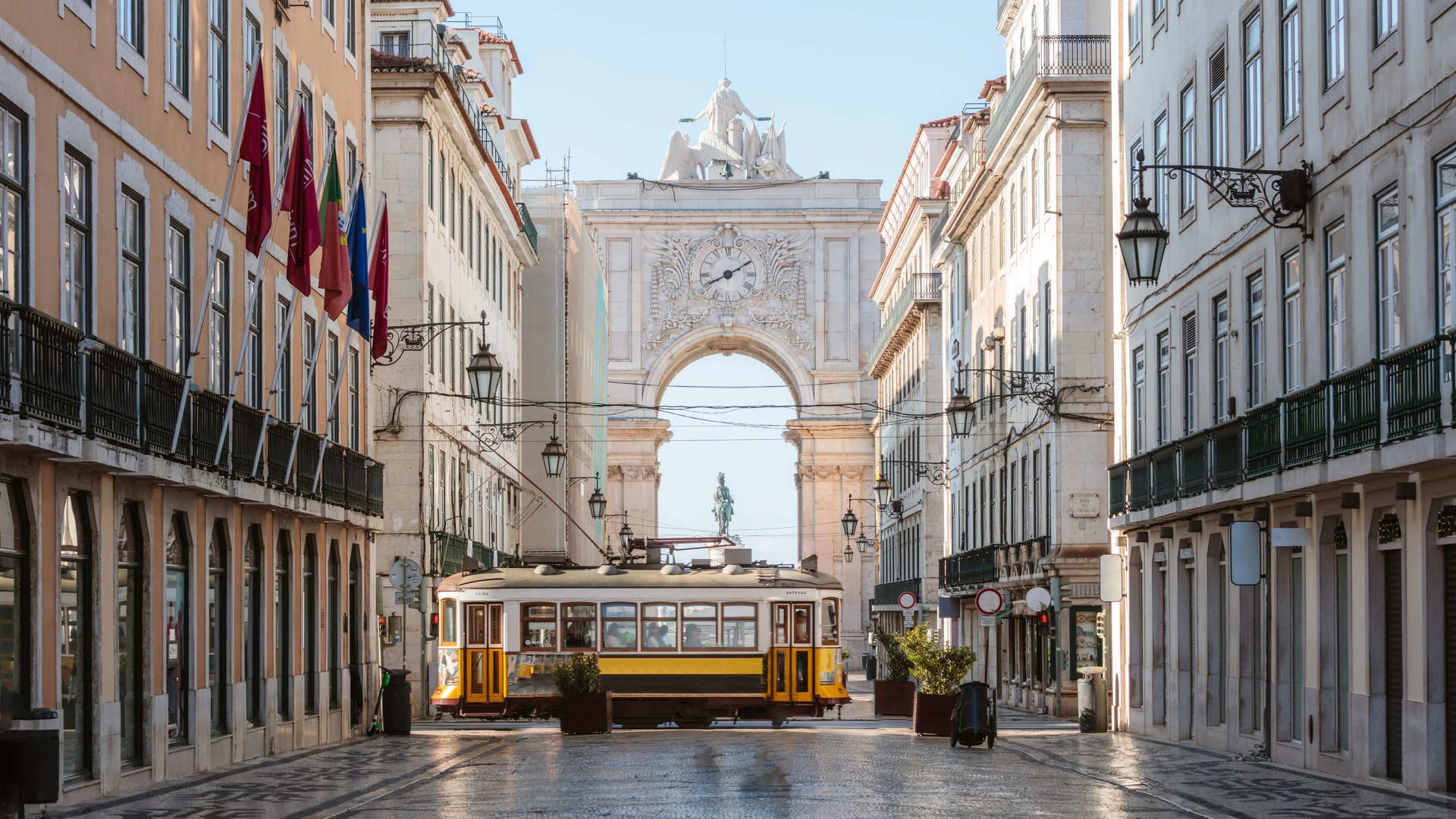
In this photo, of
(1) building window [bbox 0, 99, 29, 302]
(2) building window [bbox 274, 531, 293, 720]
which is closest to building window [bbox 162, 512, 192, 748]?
(2) building window [bbox 274, 531, 293, 720]

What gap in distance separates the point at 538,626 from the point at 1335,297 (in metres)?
14.9

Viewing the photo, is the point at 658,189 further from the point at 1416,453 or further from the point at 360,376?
the point at 1416,453

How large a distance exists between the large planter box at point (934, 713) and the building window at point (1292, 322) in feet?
24.6

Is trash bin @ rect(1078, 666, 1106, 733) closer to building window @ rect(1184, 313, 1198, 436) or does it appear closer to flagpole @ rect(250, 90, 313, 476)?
building window @ rect(1184, 313, 1198, 436)

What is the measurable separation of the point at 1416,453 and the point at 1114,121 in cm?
1736

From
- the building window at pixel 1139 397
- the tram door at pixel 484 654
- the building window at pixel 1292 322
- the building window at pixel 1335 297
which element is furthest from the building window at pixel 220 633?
the building window at pixel 1139 397

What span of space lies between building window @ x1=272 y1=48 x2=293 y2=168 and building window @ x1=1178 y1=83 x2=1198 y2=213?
38.4ft

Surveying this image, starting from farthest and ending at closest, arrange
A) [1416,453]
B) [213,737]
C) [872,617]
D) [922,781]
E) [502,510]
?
1. [872,617]
2. [502,510]
3. [213,737]
4. [922,781]
5. [1416,453]

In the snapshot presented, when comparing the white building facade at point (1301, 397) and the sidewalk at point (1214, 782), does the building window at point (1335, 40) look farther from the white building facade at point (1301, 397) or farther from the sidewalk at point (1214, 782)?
the sidewalk at point (1214, 782)

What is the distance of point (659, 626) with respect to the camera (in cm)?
3350

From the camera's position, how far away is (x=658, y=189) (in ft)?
314

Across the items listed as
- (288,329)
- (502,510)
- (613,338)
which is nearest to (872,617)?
(613,338)

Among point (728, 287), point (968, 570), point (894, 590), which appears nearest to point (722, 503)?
point (728, 287)

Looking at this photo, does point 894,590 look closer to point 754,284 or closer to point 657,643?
point 754,284
